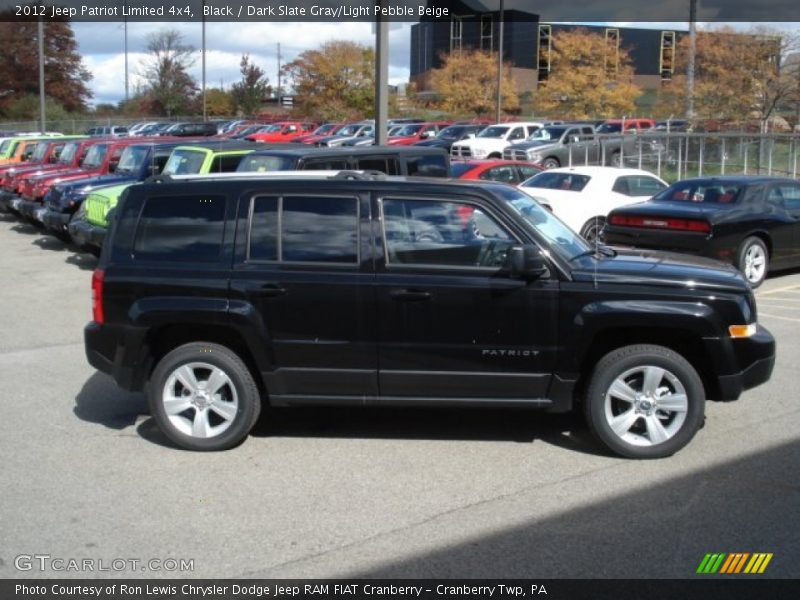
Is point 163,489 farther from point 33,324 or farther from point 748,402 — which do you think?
point 33,324

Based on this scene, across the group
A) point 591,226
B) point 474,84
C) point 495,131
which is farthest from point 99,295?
point 474,84

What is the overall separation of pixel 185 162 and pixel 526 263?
9942 millimetres

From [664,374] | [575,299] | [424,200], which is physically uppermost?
[424,200]

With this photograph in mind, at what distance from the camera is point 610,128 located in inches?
1545

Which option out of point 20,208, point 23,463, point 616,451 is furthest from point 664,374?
point 20,208

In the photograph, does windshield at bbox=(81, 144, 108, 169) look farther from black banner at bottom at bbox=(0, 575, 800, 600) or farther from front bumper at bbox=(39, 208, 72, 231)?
black banner at bottom at bbox=(0, 575, 800, 600)

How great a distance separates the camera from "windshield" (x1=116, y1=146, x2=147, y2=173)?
54.0ft

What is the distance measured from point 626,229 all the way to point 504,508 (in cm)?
810

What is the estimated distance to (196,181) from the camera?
20.9ft

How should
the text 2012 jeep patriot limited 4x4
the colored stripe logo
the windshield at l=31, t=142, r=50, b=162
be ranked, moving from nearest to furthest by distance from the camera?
the colored stripe logo < the text 2012 jeep patriot limited 4x4 < the windshield at l=31, t=142, r=50, b=162

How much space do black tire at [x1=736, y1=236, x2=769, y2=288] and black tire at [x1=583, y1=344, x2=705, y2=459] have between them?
687 cm

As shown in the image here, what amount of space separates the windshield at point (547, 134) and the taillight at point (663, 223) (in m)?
19.7

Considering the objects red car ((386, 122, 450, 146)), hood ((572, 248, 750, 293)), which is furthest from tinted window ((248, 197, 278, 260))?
red car ((386, 122, 450, 146))

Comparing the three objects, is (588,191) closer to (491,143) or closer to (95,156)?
(95,156)
